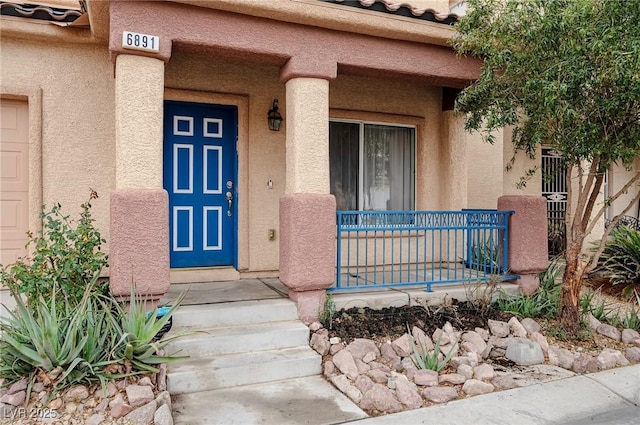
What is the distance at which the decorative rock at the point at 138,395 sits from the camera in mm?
3627

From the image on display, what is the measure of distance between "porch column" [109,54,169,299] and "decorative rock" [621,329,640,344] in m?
5.43

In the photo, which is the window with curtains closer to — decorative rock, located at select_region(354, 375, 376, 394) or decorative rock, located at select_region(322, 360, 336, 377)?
decorative rock, located at select_region(322, 360, 336, 377)

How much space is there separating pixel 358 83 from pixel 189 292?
163 inches

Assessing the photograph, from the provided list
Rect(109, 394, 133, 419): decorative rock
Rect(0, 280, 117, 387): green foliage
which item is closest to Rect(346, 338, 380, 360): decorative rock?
Rect(109, 394, 133, 419): decorative rock

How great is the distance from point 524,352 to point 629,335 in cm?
171

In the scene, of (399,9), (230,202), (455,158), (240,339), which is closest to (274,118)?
(230,202)

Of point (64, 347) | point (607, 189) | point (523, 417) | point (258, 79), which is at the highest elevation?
point (258, 79)

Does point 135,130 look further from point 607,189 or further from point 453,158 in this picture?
point 607,189

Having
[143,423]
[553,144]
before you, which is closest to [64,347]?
[143,423]

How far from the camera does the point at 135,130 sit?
4.59 m

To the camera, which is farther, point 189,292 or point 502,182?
point 502,182

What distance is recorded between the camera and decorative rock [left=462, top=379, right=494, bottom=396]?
4.25 metres

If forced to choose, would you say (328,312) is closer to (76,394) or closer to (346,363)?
(346,363)

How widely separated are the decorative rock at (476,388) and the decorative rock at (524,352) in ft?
2.89
